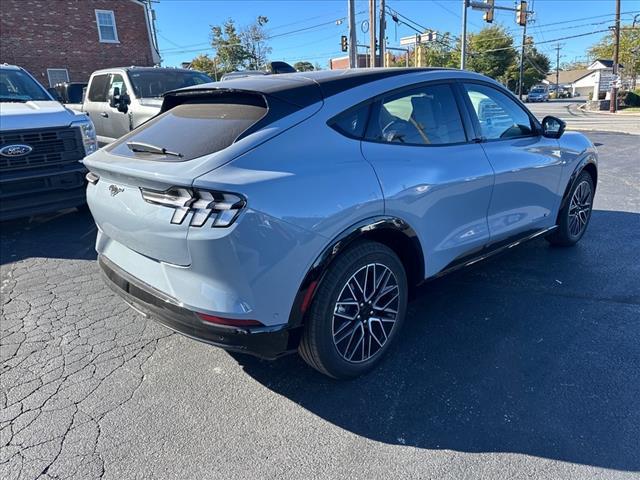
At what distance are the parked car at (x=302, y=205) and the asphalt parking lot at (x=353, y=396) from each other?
1.27ft

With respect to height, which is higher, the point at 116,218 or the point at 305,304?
the point at 116,218

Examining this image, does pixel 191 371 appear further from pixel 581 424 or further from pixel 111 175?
pixel 581 424

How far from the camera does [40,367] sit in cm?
298

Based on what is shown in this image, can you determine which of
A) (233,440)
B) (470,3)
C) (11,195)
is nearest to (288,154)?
(233,440)

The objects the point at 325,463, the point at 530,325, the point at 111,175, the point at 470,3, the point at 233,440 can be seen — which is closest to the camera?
the point at 325,463

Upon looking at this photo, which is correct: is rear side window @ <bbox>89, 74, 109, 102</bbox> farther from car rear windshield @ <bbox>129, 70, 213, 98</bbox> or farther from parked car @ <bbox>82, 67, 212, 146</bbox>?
car rear windshield @ <bbox>129, 70, 213, 98</bbox>

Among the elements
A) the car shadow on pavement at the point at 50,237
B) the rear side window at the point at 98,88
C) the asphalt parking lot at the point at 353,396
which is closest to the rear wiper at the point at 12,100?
the car shadow on pavement at the point at 50,237

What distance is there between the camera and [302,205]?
223 centimetres

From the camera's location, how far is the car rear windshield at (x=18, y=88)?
20.5ft

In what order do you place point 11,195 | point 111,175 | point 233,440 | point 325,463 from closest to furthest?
point 325,463, point 233,440, point 111,175, point 11,195

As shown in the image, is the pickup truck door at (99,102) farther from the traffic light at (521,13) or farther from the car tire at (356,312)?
the traffic light at (521,13)

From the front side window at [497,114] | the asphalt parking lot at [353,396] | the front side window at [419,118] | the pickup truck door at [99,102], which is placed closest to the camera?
the asphalt parking lot at [353,396]

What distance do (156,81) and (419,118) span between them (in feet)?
23.9

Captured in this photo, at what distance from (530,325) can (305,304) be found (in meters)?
1.90
